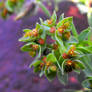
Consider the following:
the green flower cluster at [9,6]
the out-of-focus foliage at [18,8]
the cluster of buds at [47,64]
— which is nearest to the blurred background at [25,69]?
the out-of-focus foliage at [18,8]

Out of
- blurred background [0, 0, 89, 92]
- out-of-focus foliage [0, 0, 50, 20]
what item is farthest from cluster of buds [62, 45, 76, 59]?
blurred background [0, 0, 89, 92]

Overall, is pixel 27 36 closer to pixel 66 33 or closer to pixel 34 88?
pixel 66 33

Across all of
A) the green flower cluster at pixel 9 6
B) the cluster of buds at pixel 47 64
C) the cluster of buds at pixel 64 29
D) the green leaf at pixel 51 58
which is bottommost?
the cluster of buds at pixel 47 64

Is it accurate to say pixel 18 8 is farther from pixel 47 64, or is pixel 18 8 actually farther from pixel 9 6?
pixel 47 64

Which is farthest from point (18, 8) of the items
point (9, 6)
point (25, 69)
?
point (25, 69)

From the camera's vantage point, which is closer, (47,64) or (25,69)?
(47,64)

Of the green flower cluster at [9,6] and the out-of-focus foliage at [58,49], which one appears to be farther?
the green flower cluster at [9,6]

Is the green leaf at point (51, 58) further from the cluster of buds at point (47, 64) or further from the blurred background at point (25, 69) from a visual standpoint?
the blurred background at point (25, 69)

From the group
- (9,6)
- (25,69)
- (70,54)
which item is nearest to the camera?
(70,54)
